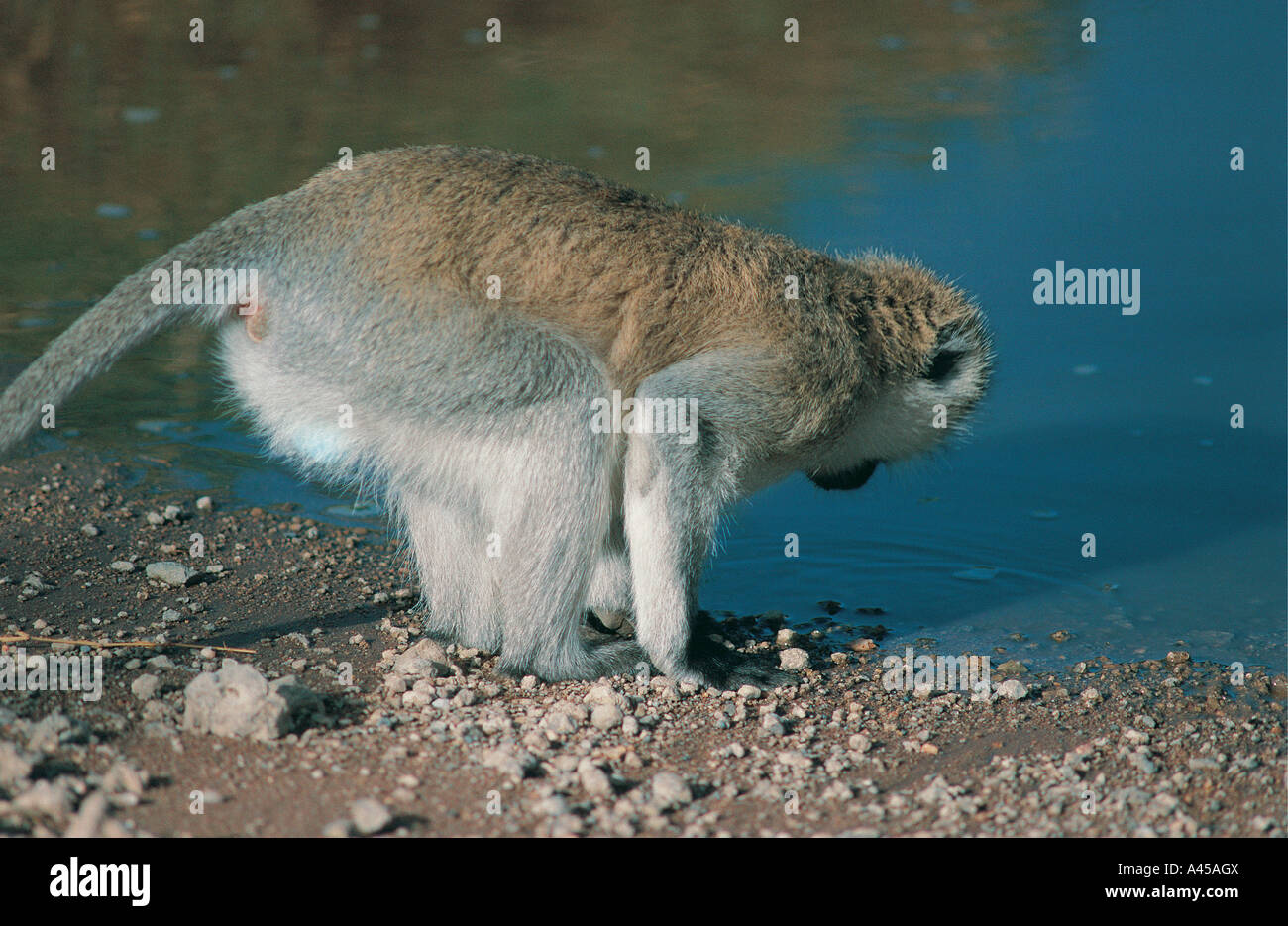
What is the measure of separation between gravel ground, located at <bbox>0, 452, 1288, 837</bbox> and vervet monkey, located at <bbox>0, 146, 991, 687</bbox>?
0.44 meters

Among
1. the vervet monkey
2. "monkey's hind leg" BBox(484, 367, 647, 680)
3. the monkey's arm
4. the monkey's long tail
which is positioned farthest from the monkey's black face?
the monkey's long tail

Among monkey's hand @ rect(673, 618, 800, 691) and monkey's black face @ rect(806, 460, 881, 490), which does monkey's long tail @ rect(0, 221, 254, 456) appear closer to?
monkey's hand @ rect(673, 618, 800, 691)

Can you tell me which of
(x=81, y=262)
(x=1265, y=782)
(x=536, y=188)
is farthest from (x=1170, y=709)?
(x=81, y=262)

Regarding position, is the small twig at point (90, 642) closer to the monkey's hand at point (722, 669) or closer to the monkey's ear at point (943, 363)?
the monkey's hand at point (722, 669)

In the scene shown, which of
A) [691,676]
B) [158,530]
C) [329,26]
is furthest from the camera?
[329,26]

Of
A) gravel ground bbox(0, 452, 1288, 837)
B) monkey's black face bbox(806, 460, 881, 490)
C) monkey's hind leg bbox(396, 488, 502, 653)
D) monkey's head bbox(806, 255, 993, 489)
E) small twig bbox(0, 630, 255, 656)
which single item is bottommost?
gravel ground bbox(0, 452, 1288, 837)

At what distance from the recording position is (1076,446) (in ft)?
28.3

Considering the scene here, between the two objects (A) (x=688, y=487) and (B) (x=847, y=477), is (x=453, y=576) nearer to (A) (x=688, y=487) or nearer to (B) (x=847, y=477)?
(A) (x=688, y=487)

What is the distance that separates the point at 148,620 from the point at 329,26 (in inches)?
574

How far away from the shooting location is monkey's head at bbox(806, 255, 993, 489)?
5984mm

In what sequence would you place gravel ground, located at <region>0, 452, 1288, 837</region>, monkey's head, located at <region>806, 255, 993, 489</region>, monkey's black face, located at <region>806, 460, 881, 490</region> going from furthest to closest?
monkey's black face, located at <region>806, 460, 881, 490</region>, monkey's head, located at <region>806, 255, 993, 489</region>, gravel ground, located at <region>0, 452, 1288, 837</region>

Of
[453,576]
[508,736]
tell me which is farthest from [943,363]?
[508,736]

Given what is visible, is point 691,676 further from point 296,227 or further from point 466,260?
point 296,227

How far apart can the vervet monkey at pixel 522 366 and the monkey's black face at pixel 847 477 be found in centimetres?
46
